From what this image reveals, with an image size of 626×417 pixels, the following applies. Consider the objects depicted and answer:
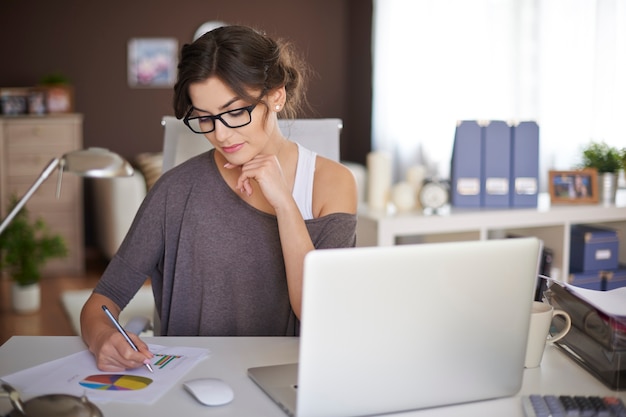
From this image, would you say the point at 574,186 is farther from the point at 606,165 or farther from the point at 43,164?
the point at 43,164

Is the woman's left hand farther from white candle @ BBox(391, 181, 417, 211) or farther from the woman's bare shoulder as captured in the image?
white candle @ BBox(391, 181, 417, 211)

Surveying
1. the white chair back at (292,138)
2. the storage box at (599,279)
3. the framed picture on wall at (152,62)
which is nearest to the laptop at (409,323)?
the white chair back at (292,138)

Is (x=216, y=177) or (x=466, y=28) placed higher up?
(x=466, y=28)

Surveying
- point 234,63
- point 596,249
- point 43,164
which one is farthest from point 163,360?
point 43,164

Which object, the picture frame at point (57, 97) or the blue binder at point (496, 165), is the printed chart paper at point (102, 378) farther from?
the picture frame at point (57, 97)

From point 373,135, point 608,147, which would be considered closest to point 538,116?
point 608,147

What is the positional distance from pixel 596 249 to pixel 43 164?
346 cm

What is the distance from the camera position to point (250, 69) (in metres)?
1.62

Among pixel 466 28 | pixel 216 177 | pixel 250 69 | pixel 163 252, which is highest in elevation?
pixel 466 28

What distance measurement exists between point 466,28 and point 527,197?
175 cm

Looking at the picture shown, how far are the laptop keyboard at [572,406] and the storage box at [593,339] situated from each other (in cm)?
10

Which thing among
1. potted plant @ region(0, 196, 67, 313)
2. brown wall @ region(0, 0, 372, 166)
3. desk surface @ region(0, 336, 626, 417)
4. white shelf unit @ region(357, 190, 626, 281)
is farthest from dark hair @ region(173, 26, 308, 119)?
brown wall @ region(0, 0, 372, 166)

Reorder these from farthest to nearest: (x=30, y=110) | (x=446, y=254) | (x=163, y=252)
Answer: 1. (x=30, y=110)
2. (x=163, y=252)
3. (x=446, y=254)

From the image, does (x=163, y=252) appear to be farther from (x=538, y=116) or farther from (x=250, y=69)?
(x=538, y=116)
